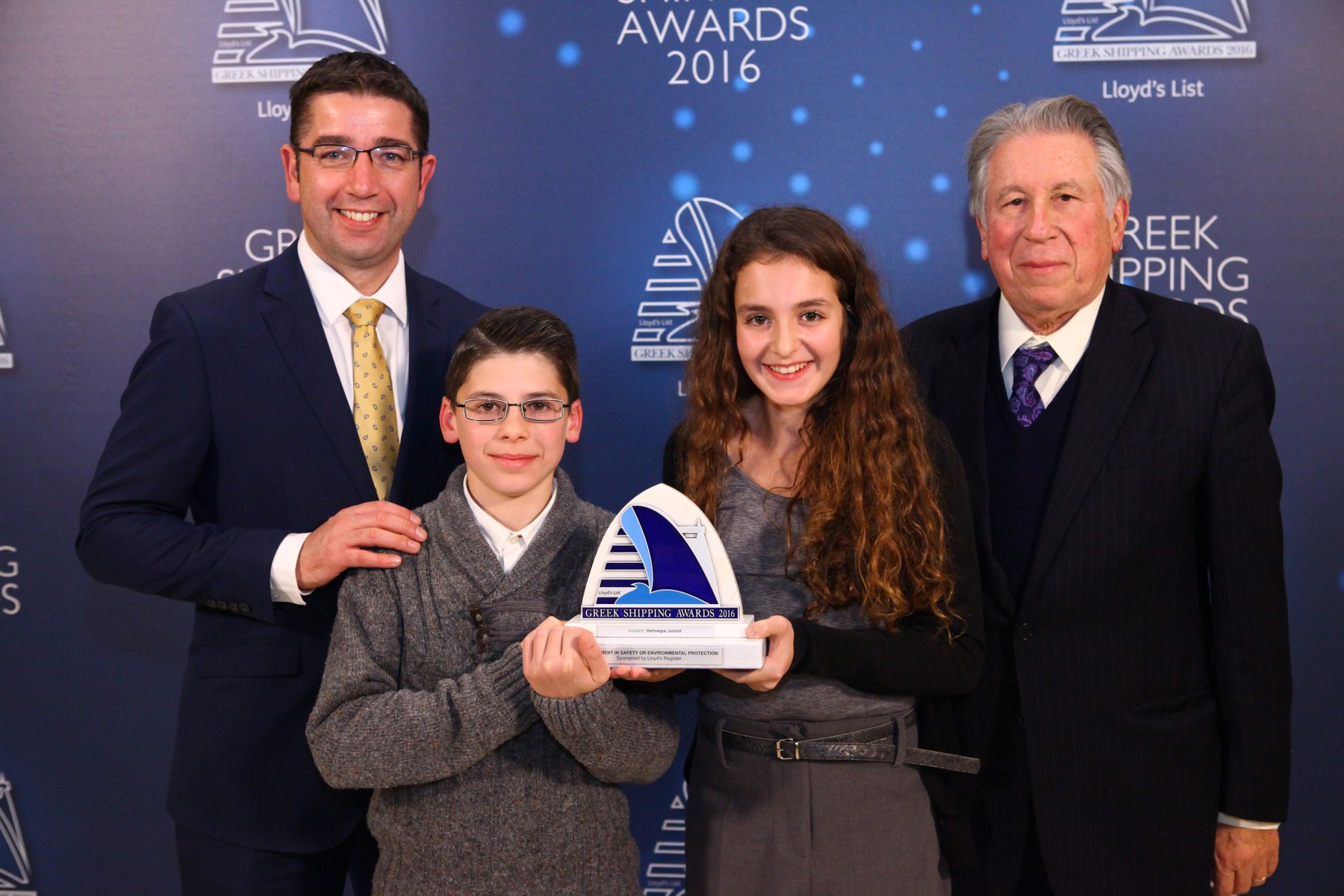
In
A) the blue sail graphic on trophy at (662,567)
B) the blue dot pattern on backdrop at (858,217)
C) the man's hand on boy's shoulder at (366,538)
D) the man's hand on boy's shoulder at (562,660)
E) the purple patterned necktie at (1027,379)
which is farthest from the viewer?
the blue dot pattern on backdrop at (858,217)

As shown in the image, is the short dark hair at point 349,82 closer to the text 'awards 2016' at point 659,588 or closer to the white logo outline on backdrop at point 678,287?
the white logo outline on backdrop at point 678,287

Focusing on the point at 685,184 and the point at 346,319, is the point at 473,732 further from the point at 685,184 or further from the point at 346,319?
the point at 685,184

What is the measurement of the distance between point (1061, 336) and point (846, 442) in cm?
61

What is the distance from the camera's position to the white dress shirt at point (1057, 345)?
7.08 feet

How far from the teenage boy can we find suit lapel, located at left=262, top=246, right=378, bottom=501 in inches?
12.8

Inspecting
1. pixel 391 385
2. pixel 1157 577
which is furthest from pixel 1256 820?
pixel 391 385

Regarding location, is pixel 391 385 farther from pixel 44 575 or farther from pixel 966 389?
pixel 44 575

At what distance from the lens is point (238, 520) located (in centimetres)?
220

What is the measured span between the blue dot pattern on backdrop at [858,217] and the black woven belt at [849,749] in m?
1.61

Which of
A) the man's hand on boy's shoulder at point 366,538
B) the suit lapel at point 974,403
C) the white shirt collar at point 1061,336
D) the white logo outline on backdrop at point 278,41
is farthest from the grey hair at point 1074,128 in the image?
the white logo outline on backdrop at point 278,41

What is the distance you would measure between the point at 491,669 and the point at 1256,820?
1.52m

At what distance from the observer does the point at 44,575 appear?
3.22 meters

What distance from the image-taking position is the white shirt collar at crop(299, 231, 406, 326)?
89.3 inches

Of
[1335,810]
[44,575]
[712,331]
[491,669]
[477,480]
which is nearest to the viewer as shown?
[491,669]
